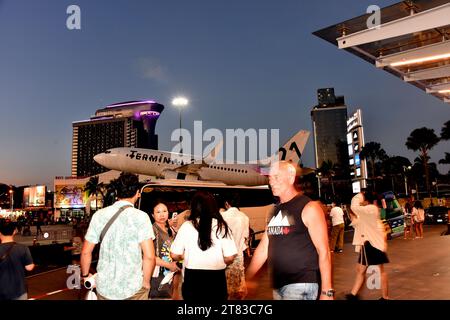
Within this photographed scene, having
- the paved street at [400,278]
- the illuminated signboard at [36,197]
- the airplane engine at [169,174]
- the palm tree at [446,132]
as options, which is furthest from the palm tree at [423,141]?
the illuminated signboard at [36,197]

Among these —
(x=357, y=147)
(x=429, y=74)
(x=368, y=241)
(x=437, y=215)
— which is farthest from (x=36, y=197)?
(x=368, y=241)

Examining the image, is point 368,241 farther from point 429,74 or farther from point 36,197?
point 36,197

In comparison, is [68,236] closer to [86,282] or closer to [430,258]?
[430,258]

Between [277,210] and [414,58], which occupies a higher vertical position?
[414,58]

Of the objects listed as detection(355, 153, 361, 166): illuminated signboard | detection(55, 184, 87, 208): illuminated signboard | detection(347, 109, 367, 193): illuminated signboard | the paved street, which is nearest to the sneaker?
the paved street

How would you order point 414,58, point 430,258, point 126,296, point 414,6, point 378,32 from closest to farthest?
point 126,296
point 414,6
point 378,32
point 414,58
point 430,258

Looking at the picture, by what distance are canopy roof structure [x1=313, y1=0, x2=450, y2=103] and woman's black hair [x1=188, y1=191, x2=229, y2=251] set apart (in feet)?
22.1

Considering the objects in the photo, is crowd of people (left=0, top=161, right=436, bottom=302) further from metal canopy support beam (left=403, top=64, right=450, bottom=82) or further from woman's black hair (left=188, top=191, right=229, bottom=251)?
metal canopy support beam (left=403, top=64, right=450, bottom=82)

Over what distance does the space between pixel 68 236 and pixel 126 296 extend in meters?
21.0

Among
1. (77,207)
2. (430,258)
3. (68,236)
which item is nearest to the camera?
(430,258)

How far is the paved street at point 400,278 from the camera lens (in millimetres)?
7334

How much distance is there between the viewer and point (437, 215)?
26.9 m
